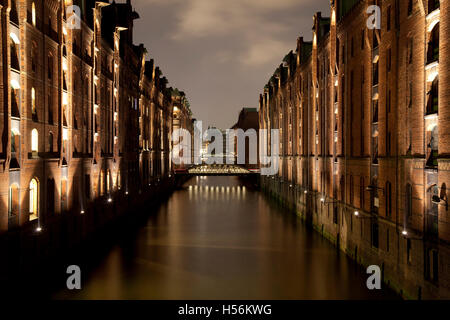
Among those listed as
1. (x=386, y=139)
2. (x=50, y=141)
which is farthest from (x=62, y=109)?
(x=386, y=139)

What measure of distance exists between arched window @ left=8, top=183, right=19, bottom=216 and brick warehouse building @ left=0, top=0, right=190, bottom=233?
5cm

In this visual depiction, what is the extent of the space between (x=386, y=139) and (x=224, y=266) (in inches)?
540

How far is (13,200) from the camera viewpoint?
18.8 m

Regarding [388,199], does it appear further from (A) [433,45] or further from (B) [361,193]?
(A) [433,45]

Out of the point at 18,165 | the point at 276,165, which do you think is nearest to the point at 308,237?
the point at 18,165

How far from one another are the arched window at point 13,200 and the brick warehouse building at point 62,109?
49mm

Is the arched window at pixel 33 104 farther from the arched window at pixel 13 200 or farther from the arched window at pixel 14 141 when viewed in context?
the arched window at pixel 13 200

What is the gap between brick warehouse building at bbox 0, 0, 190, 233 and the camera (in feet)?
61.2

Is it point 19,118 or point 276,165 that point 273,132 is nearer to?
point 276,165

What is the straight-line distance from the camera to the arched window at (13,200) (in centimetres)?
1849

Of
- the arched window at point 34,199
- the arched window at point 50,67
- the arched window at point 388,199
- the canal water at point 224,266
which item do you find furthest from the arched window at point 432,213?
the arched window at point 50,67

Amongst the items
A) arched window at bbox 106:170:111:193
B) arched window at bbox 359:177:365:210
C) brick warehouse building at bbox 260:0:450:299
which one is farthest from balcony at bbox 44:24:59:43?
arched window at bbox 359:177:365:210

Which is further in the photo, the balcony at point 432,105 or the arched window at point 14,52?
the arched window at point 14,52

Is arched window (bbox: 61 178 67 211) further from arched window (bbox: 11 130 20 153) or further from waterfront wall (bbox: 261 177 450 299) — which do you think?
waterfront wall (bbox: 261 177 450 299)
